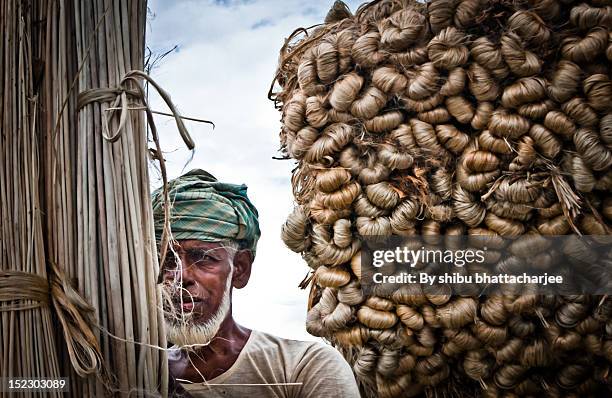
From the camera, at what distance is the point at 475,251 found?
3.57ft

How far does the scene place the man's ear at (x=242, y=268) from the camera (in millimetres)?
1315

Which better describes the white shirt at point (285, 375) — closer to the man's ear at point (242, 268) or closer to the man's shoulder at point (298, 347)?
the man's shoulder at point (298, 347)

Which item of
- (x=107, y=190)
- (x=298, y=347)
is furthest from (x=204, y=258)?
(x=107, y=190)

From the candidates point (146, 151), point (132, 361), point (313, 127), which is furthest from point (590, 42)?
point (132, 361)

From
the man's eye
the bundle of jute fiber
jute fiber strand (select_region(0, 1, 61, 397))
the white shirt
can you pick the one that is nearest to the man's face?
the man's eye

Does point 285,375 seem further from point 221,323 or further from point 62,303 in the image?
point 62,303

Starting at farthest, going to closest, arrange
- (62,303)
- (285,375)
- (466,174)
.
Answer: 1. (285,375)
2. (466,174)
3. (62,303)

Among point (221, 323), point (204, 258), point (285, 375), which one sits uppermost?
point (204, 258)

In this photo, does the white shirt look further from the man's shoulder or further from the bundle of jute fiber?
the bundle of jute fiber

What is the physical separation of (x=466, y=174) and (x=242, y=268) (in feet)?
1.53

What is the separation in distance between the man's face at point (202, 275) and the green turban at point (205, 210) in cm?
Answer: 2

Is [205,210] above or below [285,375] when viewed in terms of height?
above

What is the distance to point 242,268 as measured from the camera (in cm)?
132

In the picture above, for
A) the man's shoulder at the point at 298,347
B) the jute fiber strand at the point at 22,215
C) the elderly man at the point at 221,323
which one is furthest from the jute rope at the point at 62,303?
the man's shoulder at the point at 298,347
